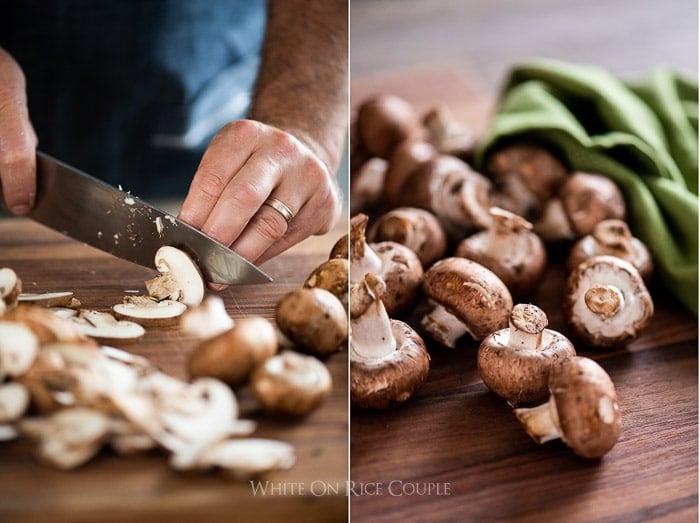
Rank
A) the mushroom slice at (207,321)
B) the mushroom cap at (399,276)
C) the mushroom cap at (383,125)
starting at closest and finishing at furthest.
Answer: the mushroom slice at (207,321), the mushroom cap at (399,276), the mushroom cap at (383,125)

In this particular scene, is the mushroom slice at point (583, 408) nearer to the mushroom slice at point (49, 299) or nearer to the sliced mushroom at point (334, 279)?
the sliced mushroom at point (334, 279)

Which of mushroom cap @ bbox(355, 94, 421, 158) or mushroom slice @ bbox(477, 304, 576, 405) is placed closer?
mushroom slice @ bbox(477, 304, 576, 405)

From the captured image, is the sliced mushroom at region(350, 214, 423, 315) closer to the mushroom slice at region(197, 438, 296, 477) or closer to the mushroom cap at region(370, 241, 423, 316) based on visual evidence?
the mushroom cap at region(370, 241, 423, 316)

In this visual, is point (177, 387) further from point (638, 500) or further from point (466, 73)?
point (466, 73)

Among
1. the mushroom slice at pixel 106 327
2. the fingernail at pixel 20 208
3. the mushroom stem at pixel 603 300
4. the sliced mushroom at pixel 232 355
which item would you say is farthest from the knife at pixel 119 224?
the mushroom stem at pixel 603 300

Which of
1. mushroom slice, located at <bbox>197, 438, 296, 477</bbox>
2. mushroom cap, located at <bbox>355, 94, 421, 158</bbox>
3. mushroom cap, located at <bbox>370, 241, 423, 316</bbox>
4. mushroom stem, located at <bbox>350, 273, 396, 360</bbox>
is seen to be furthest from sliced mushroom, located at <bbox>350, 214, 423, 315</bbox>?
mushroom cap, located at <bbox>355, 94, 421, 158</bbox>

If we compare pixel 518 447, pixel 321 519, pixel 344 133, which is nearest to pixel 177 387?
pixel 321 519
